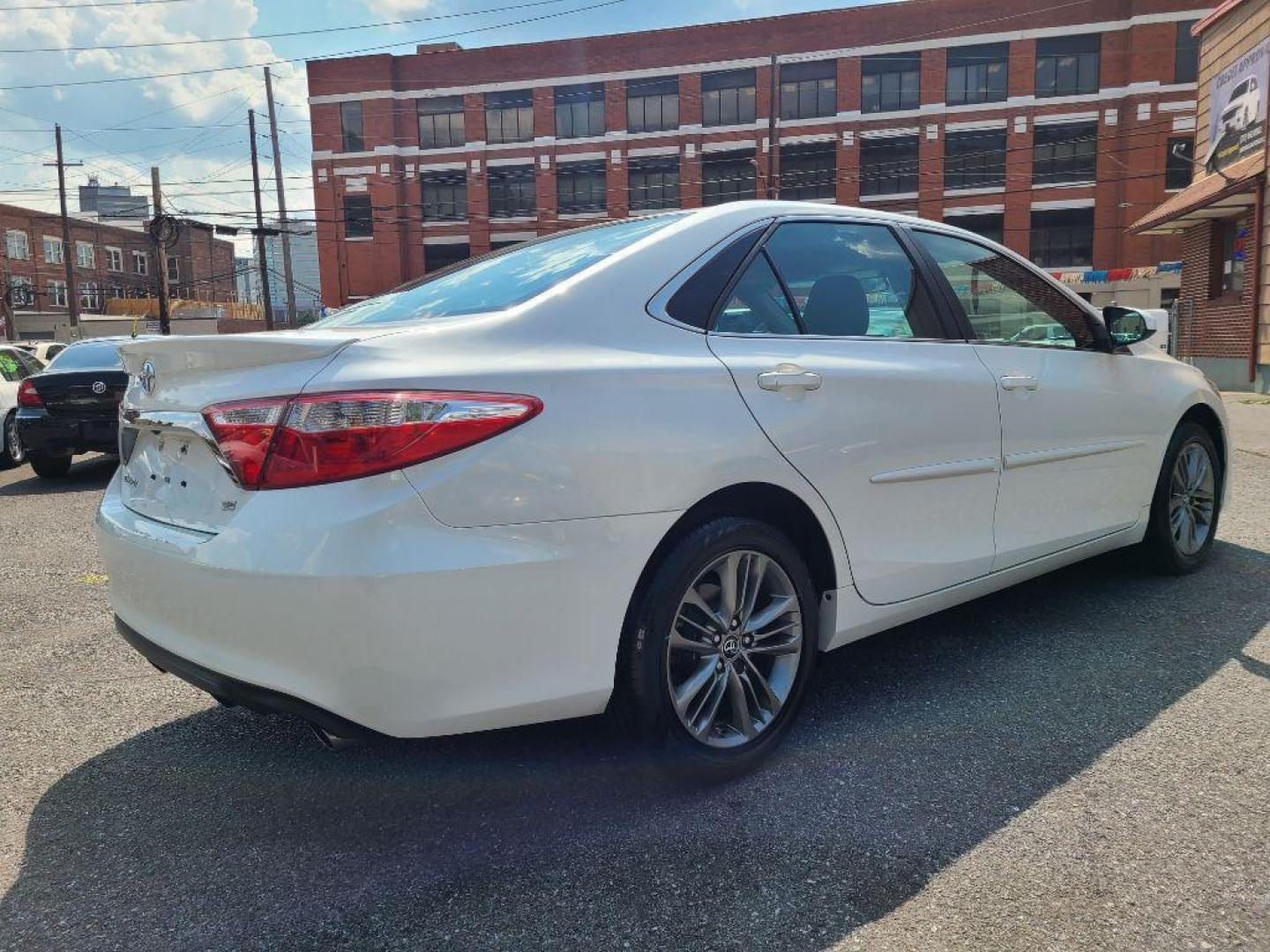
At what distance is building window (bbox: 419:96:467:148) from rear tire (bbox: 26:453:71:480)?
4046 cm

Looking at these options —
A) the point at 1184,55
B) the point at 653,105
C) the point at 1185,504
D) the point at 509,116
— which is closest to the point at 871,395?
the point at 1185,504

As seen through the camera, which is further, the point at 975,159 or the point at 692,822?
the point at 975,159

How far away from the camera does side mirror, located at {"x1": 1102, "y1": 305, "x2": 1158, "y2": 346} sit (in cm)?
400

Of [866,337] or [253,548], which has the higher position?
[866,337]

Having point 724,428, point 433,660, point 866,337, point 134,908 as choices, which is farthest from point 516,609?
point 866,337

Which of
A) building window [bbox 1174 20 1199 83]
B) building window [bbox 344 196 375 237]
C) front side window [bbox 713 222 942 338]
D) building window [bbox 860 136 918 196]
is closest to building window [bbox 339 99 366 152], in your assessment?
building window [bbox 344 196 375 237]

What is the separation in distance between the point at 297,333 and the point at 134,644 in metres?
0.96

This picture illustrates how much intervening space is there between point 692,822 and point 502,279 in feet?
5.47

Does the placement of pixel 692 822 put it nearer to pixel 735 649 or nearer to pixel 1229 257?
pixel 735 649

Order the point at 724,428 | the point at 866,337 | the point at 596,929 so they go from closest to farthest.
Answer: the point at 596,929 < the point at 724,428 < the point at 866,337

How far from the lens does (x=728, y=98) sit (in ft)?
141

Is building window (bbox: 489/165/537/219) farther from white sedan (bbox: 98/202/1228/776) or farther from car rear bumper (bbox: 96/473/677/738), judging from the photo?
car rear bumper (bbox: 96/473/677/738)

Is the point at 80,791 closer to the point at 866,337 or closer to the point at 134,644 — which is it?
the point at 134,644

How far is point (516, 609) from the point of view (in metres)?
2.08
